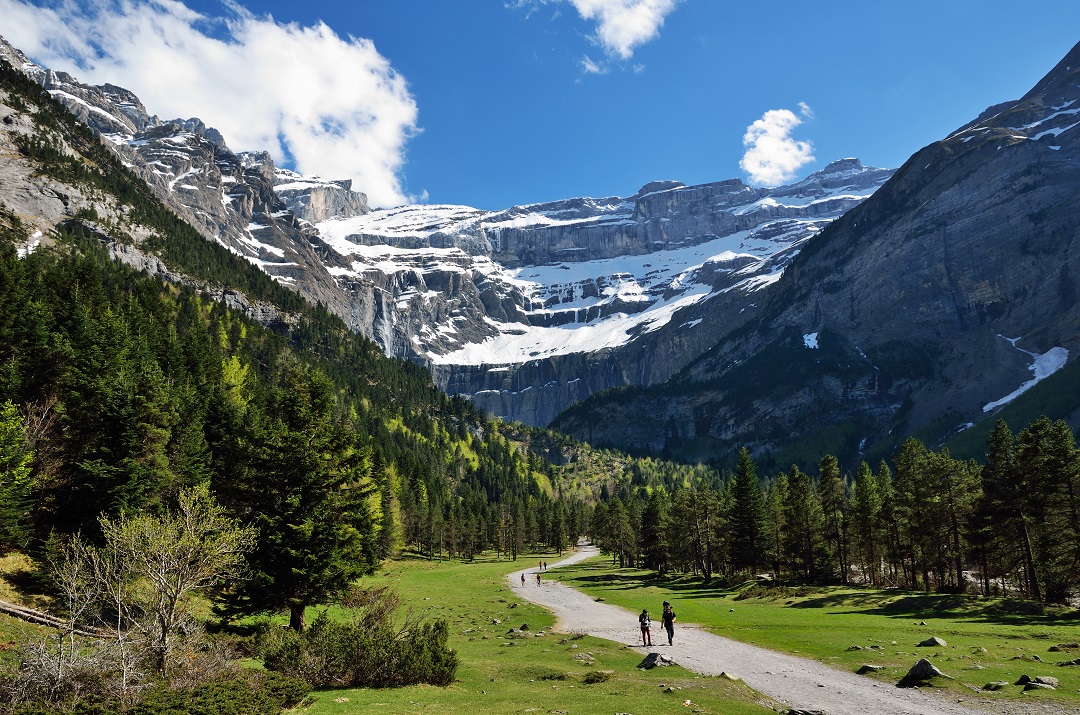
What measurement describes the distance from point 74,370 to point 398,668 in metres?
38.1

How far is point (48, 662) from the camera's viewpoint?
15.0m

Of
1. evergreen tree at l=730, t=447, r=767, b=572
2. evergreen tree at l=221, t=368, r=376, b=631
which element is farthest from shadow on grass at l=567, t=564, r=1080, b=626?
evergreen tree at l=221, t=368, r=376, b=631

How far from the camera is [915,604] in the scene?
147ft

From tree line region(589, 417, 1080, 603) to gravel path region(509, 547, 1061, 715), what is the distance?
96.2 feet

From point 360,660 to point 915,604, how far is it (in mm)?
43323

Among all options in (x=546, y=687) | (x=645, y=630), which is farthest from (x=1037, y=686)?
(x=645, y=630)

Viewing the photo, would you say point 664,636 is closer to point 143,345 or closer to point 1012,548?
point 1012,548

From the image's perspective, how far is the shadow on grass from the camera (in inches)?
1481

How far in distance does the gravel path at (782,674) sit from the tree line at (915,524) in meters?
29.3

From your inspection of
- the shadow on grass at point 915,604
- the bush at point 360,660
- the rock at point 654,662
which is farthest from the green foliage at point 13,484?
the shadow on grass at point 915,604

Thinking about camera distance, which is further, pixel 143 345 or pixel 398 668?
pixel 143 345

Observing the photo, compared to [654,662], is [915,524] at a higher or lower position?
higher

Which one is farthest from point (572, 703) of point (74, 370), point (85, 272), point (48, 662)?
point (85, 272)

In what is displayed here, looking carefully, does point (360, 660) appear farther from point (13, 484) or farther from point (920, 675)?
point (13, 484)
